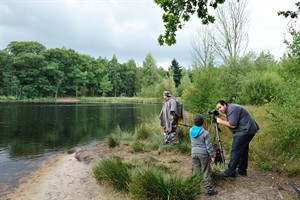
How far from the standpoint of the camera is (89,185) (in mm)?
5895

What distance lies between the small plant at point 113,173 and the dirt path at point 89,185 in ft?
0.54

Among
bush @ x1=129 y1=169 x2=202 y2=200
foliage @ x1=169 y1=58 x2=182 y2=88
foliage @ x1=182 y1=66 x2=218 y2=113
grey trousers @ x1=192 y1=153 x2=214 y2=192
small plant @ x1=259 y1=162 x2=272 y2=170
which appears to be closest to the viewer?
bush @ x1=129 y1=169 x2=202 y2=200

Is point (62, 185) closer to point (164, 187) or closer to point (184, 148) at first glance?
point (164, 187)

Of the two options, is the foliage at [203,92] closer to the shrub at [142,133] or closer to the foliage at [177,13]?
the shrub at [142,133]

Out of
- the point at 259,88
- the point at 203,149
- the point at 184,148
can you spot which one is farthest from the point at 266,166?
the point at 259,88

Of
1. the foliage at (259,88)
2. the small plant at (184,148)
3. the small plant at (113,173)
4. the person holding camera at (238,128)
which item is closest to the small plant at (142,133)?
the small plant at (184,148)

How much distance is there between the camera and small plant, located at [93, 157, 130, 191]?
202 inches

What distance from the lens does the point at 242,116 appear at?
5.15 m

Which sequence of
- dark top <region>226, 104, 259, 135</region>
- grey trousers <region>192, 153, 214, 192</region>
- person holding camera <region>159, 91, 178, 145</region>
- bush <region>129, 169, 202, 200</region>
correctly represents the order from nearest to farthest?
bush <region>129, 169, 202, 200</region> → grey trousers <region>192, 153, 214, 192</region> → dark top <region>226, 104, 259, 135</region> → person holding camera <region>159, 91, 178, 145</region>

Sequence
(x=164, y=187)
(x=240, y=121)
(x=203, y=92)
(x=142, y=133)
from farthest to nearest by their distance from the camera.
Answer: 1. (x=142, y=133)
2. (x=203, y=92)
3. (x=240, y=121)
4. (x=164, y=187)

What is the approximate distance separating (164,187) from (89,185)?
233cm

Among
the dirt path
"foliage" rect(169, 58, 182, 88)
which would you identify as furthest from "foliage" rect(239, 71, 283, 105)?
"foliage" rect(169, 58, 182, 88)

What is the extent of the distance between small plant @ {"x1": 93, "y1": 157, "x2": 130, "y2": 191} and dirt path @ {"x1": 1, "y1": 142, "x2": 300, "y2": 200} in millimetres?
165

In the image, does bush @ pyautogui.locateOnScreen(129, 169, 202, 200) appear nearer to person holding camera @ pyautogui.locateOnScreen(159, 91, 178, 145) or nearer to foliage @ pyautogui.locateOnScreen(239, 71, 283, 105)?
person holding camera @ pyautogui.locateOnScreen(159, 91, 178, 145)
